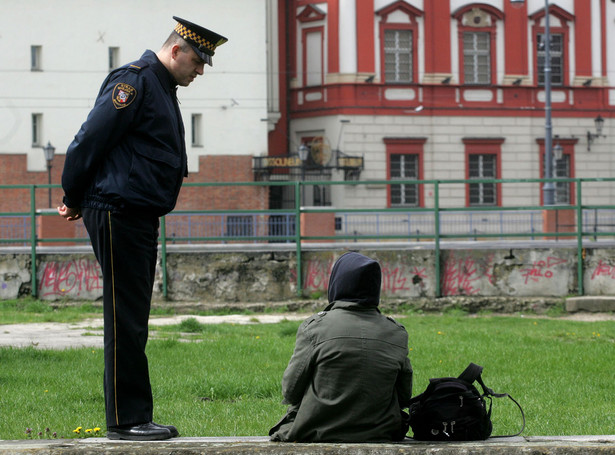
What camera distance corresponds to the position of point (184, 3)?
41.2 metres

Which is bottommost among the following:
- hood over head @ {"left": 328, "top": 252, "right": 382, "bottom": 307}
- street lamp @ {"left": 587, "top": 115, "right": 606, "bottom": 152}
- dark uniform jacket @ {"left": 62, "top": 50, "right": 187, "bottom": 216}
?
hood over head @ {"left": 328, "top": 252, "right": 382, "bottom": 307}

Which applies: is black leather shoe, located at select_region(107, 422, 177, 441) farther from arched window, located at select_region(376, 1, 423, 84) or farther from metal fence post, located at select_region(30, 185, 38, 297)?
arched window, located at select_region(376, 1, 423, 84)

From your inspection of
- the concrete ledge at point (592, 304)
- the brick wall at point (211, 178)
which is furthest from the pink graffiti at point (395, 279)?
the brick wall at point (211, 178)

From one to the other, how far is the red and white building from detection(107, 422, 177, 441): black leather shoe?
115 feet

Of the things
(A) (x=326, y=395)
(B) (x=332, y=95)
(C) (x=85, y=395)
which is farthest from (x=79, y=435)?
(B) (x=332, y=95)

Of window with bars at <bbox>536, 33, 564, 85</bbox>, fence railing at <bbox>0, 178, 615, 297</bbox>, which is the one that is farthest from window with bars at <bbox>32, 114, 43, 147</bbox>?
fence railing at <bbox>0, 178, 615, 297</bbox>

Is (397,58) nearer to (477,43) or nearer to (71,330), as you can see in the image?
(477,43)

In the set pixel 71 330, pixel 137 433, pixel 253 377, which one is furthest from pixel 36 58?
pixel 137 433

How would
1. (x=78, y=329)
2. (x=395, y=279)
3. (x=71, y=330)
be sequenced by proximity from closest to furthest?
(x=71, y=330), (x=78, y=329), (x=395, y=279)

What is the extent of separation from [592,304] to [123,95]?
13.9 metres

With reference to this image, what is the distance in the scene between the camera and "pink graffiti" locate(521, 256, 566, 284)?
17.9m

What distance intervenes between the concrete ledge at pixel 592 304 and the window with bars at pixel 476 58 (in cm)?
2553

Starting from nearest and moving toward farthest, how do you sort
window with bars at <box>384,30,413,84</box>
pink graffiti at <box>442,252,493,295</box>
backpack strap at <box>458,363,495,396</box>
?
1. backpack strap at <box>458,363,495,396</box>
2. pink graffiti at <box>442,252,493,295</box>
3. window with bars at <box>384,30,413,84</box>

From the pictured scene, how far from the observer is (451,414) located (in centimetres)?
483
